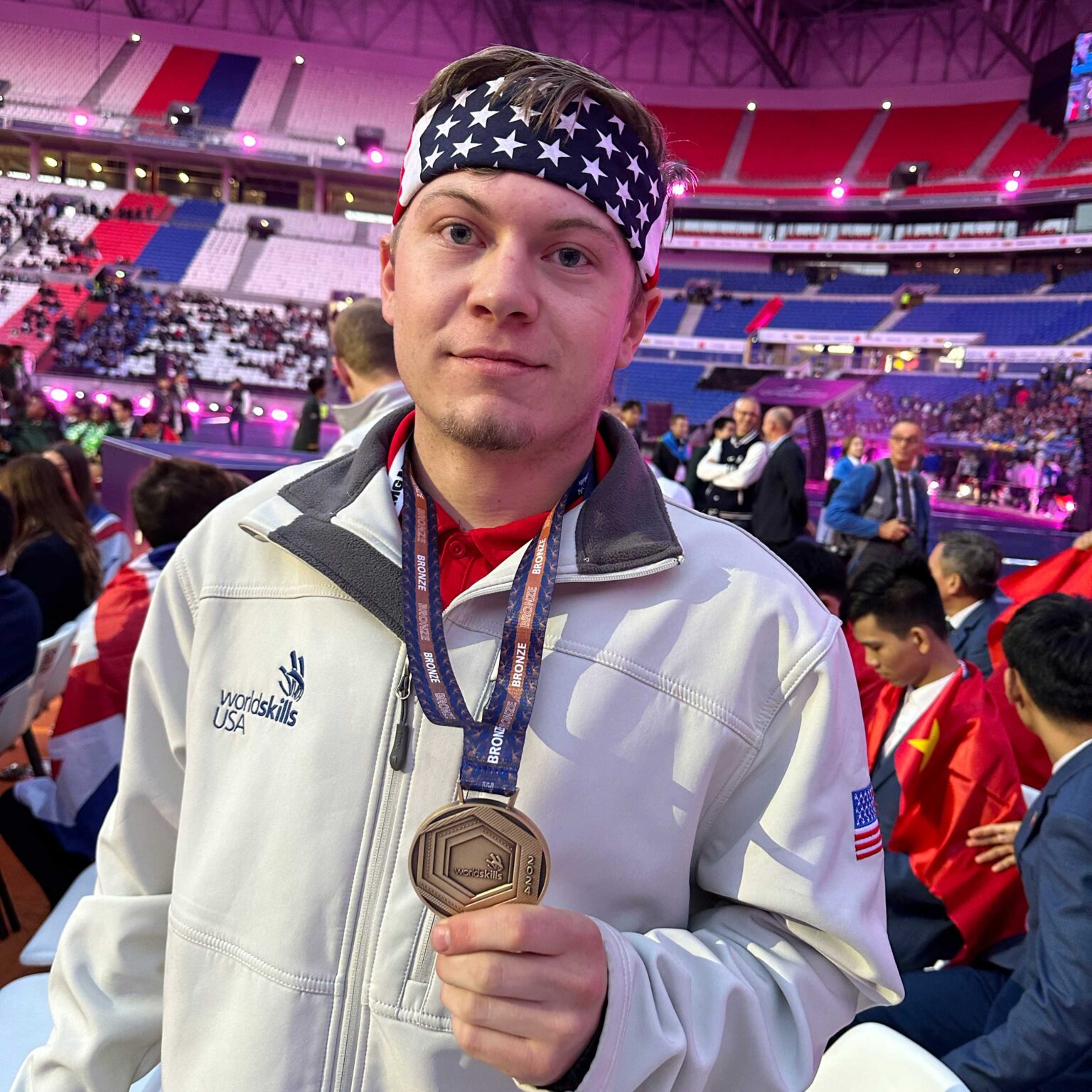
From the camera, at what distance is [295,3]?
29609mm

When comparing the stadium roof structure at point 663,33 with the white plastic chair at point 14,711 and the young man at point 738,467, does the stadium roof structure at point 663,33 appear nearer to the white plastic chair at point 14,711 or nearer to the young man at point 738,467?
the young man at point 738,467

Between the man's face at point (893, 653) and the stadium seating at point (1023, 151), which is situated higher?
the stadium seating at point (1023, 151)

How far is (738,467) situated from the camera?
20.8 ft

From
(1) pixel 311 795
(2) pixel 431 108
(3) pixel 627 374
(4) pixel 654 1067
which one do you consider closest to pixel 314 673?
(1) pixel 311 795

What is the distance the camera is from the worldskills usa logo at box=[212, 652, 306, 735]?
3.19 ft

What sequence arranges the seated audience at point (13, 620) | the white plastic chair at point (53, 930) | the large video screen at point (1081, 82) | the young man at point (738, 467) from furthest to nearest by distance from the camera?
the large video screen at point (1081, 82), the young man at point (738, 467), the seated audience at point (13, 620), the white plastic chair at point (53, 930)

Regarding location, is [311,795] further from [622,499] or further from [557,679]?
[622,499]

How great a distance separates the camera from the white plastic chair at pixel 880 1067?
127 cm

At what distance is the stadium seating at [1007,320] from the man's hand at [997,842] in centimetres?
2358

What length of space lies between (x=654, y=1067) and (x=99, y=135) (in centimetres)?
3303

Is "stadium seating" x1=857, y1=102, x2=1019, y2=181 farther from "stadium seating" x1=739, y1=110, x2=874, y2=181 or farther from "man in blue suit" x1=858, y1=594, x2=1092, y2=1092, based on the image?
"man in blue suit" x1=858, y1=594, x2=1092, y2=1092

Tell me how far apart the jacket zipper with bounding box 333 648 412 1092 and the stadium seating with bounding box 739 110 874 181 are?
32018 millimetres

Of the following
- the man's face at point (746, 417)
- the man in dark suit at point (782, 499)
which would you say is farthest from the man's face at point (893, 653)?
the man's face at point (746, 417)

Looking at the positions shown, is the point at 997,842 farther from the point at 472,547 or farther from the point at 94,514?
the point at 94,514
